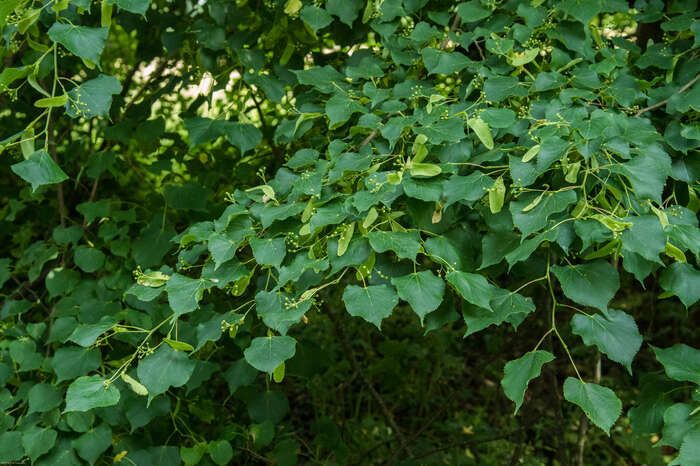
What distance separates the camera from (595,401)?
151 centimetres

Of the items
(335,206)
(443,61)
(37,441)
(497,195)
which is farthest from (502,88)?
(37,441)

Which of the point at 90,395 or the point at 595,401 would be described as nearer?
the point at 595,401

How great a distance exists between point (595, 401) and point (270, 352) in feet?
2.15

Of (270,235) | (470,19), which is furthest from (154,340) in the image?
(470,19)

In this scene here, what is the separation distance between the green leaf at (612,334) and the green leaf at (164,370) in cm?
83

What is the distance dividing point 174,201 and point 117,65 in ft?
4.67

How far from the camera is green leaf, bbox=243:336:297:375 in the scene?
1.61 m

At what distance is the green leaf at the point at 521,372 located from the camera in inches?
59.4

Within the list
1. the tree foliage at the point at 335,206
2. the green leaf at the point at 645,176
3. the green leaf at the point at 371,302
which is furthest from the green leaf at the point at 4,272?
the green leaf at the point at 645,176

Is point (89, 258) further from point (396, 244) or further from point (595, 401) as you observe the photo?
point (595, 401)

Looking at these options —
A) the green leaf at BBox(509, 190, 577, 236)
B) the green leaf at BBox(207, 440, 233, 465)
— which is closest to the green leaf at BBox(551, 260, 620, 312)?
the green leaf at BBox(509, 190, 577, 236)

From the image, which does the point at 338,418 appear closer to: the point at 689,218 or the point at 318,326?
the point at 318,326

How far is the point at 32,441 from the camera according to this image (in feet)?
7.04

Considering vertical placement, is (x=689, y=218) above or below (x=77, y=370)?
above
